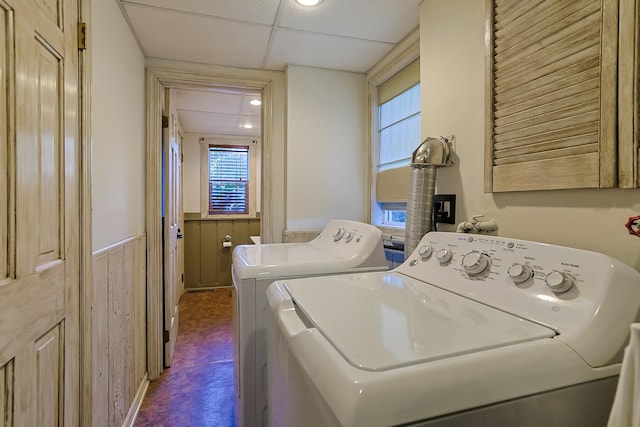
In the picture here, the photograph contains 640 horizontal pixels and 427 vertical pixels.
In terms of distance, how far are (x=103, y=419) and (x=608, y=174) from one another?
201 centimetres

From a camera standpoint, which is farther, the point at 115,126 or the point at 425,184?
the point at 115,126

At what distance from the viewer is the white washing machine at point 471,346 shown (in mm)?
502

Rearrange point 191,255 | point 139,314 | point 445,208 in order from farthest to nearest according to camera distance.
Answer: point 191,255
point 139,314
point 445,208

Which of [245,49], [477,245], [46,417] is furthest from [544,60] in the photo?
[46,417]

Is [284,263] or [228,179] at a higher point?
[228,179]

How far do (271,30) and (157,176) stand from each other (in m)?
1.20

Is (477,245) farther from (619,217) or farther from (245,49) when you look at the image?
(245,49)

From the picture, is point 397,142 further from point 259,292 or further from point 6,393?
point 6,393

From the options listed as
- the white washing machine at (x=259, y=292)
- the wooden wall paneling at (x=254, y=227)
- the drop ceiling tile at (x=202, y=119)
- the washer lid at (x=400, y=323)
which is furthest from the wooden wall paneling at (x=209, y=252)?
the washer lid at (x=400, y=323)

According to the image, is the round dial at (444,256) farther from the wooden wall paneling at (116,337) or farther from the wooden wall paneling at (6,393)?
the wooden wall paneling at (116,337)

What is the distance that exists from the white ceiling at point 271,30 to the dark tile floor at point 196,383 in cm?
216

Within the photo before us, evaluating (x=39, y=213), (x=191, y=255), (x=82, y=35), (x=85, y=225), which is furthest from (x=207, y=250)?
(x=39, y=213)

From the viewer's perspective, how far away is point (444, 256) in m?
1.05

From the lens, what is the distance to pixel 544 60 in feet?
3.14
